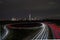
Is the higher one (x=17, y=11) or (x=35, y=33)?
(x=17, y=11)

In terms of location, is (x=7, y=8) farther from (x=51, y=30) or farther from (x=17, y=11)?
(x=51, y=30)

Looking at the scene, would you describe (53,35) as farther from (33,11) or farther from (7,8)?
(7,8)

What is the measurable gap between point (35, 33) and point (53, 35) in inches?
9.5

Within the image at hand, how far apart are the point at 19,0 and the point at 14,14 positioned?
0.20 meters

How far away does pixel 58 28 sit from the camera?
5.33ft

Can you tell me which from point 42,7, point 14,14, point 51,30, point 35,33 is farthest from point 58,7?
point 14,14

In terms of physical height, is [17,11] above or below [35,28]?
above

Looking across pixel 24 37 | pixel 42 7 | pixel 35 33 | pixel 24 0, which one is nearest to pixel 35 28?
pixel 35 33

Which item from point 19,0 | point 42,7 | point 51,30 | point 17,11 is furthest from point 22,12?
point 51,30

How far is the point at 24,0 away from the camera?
1667 mm

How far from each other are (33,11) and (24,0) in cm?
19

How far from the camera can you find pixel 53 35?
1.61 metres

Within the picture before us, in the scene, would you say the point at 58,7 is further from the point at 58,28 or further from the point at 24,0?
the point at 24,0

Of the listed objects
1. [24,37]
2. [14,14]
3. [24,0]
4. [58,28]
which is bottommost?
[24,37]
